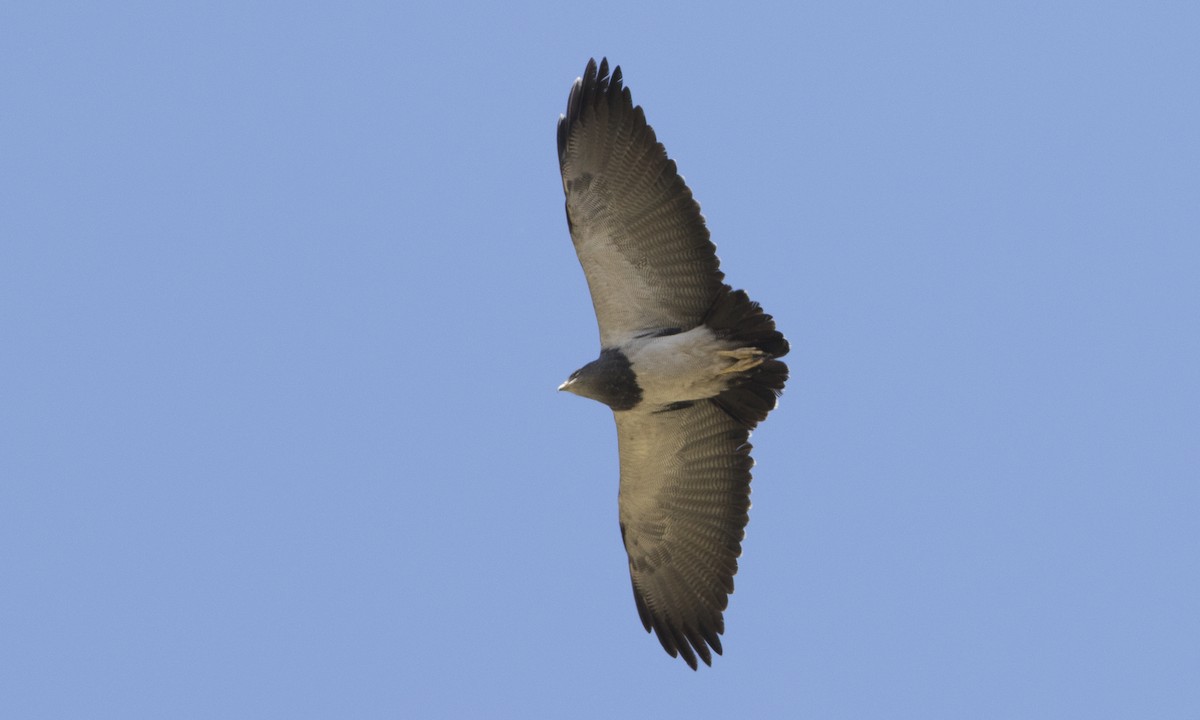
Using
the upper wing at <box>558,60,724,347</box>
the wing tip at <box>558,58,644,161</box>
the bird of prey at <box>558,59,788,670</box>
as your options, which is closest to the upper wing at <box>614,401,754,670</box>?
the bird of prey at <box>558,59,788,670</box>

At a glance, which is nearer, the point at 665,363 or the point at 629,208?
the point at 629,208

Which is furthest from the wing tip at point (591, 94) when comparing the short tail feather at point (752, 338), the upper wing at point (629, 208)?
the short tail feather at point (752, 338)

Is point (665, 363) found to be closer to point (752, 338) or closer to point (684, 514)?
point (752, 338)

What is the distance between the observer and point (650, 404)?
40.4ft

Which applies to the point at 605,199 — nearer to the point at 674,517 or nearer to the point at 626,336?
the point at 626,336

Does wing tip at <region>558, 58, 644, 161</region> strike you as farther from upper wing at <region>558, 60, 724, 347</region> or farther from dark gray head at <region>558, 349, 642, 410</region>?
dark gray head at <region>558, 349, 642, 410</region>

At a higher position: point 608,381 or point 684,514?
point 608,381

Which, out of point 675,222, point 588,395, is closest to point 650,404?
point 588,395

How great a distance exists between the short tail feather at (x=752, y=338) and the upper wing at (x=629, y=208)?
15cm

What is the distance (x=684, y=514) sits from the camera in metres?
12.9

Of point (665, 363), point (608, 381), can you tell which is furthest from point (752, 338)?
point (608, 381)

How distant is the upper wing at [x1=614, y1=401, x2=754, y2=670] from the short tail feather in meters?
0.37

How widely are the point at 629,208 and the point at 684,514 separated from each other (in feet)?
9.06

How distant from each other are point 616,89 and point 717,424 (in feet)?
9.53
